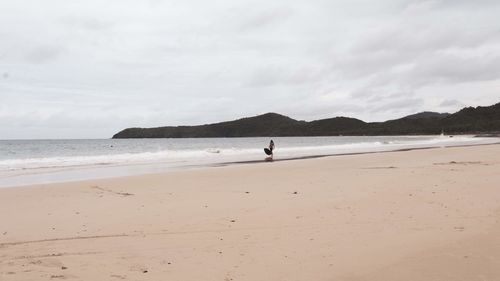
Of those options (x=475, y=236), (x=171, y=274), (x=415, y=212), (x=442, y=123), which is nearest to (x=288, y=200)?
(x=415, y=212)

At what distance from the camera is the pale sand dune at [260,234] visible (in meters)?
4.98

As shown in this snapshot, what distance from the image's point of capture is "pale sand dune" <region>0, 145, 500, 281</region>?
4.98m

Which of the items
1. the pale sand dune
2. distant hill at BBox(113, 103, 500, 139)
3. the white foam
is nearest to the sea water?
the white foam

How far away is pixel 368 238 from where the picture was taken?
6215mm

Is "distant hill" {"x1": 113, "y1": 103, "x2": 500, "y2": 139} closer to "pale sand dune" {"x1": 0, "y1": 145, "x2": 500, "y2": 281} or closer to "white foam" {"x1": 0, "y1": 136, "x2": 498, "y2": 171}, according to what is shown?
"white foam" {"x1": 0, "y1": 136, "x2": 498, "y2": 171}

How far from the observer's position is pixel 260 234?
6.62 metres

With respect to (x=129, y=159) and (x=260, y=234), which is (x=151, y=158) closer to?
(x=129, y=159)

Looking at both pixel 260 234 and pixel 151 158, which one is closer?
pixel 260 234

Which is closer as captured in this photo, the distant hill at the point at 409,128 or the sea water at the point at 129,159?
the sea water at the point at 129,159

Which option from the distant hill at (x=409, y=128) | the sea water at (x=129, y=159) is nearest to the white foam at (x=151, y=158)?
the sea water at (x=129, y=159)

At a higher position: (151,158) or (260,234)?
Answer: (151,158)

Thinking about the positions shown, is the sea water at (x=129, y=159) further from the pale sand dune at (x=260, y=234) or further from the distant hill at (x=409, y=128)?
the distant hill at (x=409, y=128)

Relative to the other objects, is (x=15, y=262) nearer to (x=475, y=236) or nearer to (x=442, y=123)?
(x=475, y=236)

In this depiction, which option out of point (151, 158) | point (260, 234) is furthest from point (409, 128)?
point (260, 234)
